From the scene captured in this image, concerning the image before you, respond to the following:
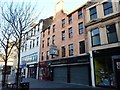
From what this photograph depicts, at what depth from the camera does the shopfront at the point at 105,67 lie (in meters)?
16.3

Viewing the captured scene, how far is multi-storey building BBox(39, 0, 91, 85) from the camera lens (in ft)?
67.9

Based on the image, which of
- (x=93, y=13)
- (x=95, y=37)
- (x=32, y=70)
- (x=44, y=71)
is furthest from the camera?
(x=32, y=70)

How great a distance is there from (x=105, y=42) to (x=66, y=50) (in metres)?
8.08

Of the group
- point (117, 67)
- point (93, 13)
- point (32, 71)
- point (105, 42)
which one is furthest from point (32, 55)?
point (117, 67)

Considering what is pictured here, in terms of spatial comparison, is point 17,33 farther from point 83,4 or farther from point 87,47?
point 83,4

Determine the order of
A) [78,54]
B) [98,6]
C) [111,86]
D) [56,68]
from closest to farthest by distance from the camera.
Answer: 1. [111,86]
2. [98,6]
3. [78,54]
4. [56,68]

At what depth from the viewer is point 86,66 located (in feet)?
65.0

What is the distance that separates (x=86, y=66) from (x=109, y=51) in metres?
4.02

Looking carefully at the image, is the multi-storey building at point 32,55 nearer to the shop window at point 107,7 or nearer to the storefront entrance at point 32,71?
the storefront entrance at point 32,71

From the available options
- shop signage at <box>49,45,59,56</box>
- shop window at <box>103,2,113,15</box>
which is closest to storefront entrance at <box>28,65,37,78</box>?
shop signage at <box>49,45,59,56</box>

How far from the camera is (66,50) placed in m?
24.4

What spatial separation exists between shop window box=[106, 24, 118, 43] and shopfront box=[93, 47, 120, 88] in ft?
3.19

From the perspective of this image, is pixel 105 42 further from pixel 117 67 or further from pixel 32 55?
pixel 32 55

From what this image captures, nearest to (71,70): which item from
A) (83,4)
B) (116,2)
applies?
(83,4)
